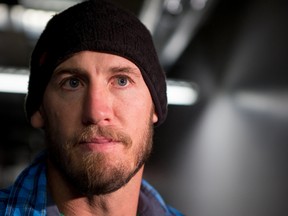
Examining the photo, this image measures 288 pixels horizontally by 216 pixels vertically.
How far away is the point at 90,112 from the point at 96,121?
27 mm

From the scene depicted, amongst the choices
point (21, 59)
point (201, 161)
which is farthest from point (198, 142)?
point (21, 59)

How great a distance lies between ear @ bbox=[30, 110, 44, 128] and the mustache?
0.21 metres

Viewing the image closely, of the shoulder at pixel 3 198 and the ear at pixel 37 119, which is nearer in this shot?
the shoulder at pixel 3 198

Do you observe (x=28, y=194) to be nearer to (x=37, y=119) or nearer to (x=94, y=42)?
(x=37, y=119)

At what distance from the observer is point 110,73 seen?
1109 mm

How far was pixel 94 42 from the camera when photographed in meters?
1.11

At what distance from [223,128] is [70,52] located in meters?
1.84

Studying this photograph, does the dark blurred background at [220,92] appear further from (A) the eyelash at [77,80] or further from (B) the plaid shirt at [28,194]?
(B) the plaid shirt at [28,194]

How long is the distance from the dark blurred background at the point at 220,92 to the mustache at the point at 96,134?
1.07 meters

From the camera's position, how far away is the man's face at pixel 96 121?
1.06 meters

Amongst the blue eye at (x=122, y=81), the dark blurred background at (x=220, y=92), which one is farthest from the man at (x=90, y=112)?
the dark blurred background at (x=220, y=92)

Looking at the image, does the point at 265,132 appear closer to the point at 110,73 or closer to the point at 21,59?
the point at 110,73

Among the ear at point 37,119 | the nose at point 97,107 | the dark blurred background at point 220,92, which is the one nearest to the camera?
the nose at point 97,107

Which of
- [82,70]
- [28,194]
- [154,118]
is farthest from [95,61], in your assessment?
[28,194]
